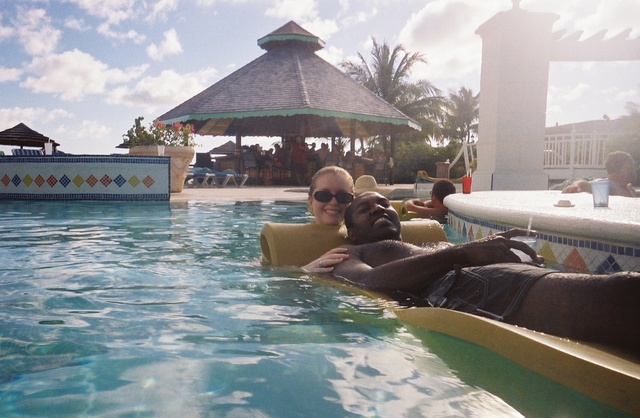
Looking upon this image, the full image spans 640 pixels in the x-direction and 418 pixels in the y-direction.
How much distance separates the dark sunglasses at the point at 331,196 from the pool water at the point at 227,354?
610mm

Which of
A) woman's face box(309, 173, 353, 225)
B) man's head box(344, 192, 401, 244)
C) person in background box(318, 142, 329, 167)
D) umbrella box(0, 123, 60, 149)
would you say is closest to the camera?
man's head box(344, 192, 401, 244)

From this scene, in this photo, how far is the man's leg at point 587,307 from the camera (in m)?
1.70

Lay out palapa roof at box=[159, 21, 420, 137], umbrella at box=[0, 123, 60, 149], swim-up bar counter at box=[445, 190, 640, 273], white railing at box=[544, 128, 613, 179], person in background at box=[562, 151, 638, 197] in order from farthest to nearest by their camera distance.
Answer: umbrella at box=[0, 123, 60, 149] < palapa roof at box=[159, 21, 420, 137] < white railing at box=[544, 128, 613, 179] < person in background at box=[562, 151, 638, 197] < swim-up bar counter at box=[445, 190, 640, 273]

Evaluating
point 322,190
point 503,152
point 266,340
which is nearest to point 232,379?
point 266,340

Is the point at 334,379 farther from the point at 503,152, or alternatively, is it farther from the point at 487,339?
the point at 503,152

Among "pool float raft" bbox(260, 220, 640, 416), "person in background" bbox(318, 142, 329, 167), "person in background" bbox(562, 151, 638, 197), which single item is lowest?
"pool float raft" bbox(260, 220, 640, 416)

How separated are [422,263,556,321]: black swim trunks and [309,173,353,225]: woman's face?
1.52 meters

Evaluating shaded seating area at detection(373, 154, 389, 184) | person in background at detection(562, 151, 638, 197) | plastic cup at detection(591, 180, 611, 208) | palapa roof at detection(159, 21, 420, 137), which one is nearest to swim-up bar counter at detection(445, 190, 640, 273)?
plastic cup at detection(591, 180, 611, 208)

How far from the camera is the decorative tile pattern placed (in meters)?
11.0

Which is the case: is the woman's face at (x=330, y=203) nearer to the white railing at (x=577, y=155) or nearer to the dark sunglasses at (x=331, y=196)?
the dark sunglasses at (x=331, y=196)

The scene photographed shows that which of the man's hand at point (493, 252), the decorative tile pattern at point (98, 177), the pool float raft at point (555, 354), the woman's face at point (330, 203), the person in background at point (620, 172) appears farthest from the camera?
the decorative tile pattern at point (98, 177)

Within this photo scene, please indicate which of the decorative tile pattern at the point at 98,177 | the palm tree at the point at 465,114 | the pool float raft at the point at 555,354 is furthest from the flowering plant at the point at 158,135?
the palm tree at the point at 465,114

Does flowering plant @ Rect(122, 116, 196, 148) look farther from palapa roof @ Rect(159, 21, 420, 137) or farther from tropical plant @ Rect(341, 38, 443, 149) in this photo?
tropical plant @ Rect(341, 38, 443, 149)

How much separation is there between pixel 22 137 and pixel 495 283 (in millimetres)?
23329
